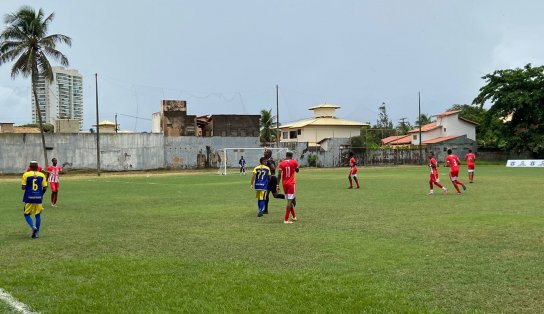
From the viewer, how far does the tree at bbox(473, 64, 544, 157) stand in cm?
5516

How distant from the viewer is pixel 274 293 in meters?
6.75

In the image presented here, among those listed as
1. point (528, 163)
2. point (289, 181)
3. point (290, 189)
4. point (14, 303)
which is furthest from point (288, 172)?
point (528, 163)

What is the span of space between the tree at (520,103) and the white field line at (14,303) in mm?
56005

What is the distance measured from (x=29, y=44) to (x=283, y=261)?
40959 mm

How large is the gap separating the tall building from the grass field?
6980 cm

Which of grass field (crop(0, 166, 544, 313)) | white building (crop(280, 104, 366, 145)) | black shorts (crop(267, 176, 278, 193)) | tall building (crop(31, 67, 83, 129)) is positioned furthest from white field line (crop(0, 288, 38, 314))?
tall building (crop(31, 67, 83, 129))

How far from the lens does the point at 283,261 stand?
8.76m

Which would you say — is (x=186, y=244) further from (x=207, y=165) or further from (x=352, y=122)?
(x=352, y=122)

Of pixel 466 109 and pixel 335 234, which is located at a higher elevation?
pixel 466 109

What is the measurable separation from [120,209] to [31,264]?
29.4 feet

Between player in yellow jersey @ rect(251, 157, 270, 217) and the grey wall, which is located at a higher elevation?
the grey wall

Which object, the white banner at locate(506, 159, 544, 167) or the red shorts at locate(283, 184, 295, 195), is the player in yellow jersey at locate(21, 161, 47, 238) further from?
the white banner at locate(506, 159, 544, 167)

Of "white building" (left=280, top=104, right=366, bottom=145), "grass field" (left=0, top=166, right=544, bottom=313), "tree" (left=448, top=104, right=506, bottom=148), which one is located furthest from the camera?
"white building" (left=280, top=104, right=366, bottom=145)

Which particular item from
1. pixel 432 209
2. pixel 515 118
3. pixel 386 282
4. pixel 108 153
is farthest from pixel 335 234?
pixel 515 118
